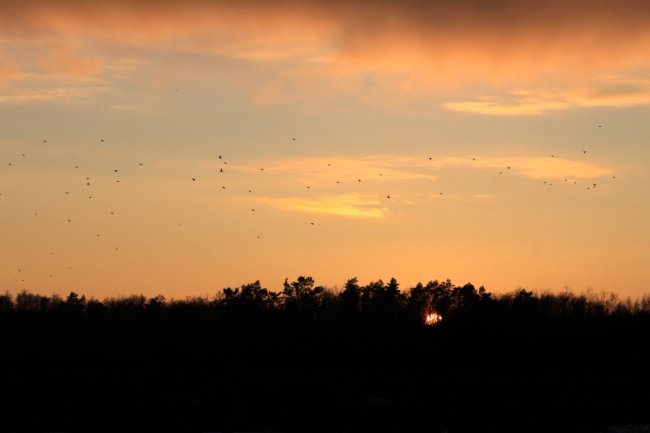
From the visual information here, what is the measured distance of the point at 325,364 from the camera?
104062mm

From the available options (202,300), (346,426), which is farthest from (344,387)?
(202,300)

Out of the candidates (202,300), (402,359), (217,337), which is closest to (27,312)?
(202,300)

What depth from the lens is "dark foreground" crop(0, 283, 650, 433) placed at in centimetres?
5159

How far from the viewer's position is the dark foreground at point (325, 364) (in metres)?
51.6

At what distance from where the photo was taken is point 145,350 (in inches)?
4616

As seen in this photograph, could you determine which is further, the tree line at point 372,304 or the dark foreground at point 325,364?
the tree line at point 372,304

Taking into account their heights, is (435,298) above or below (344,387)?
above

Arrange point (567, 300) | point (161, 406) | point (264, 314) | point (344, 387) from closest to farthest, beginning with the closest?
point (161, 406) → point (344, 387) → point (264, 314) → point (567, 300)

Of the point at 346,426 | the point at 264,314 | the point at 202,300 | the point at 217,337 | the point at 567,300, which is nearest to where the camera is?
the point at 346,426

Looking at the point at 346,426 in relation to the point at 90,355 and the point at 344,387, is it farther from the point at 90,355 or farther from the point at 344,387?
the point at 90,355

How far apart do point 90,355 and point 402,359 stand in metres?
34.4

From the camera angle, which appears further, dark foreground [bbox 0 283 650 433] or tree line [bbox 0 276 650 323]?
tree line [bbox 0 276 650 323]

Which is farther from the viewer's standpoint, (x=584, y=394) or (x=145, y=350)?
(x=145, y=350)

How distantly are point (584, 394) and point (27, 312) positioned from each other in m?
119
